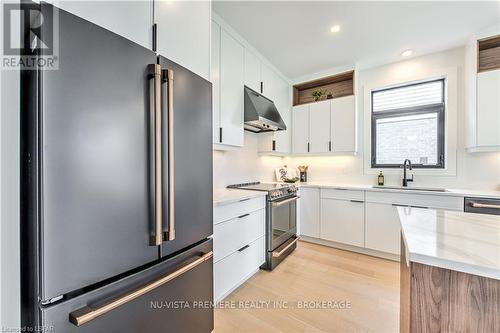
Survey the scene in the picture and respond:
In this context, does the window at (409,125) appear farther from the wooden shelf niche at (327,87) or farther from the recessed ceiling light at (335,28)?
the recessed ceiling light at (335,28)

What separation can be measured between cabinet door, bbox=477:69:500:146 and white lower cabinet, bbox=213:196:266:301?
2.55 m

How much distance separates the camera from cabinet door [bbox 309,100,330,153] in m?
3.40

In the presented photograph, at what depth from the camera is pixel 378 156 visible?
128 inches

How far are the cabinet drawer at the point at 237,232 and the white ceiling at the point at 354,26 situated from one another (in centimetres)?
204

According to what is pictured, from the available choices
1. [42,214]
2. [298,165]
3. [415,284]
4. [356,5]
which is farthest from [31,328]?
[298,165]

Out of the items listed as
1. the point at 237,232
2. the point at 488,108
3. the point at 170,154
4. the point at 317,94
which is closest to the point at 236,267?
the point at 237,232

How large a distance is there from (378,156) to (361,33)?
5.78 feet

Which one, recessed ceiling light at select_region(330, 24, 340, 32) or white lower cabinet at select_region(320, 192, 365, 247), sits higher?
recessed ceiling light at select_region(330, 24, 340, 32)

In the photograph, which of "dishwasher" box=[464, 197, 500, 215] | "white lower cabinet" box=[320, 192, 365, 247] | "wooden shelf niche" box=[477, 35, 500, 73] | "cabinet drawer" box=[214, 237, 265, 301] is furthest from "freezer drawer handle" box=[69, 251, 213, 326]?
"wooden shelf niche" box=[477, 35, 500, 73]

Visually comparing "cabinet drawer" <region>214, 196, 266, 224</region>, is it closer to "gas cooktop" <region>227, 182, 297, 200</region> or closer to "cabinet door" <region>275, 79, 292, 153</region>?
"gas cooktop" <region>227, 182, 297, 200</region>

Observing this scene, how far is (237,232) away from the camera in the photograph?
1.96 meters

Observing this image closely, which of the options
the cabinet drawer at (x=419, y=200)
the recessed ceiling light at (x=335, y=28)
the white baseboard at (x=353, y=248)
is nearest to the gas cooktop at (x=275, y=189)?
the white baseboard at (x=353, y=248)

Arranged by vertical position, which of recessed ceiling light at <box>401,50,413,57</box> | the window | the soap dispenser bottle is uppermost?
recessed ceiling light at <box>401,50,413,57</box>

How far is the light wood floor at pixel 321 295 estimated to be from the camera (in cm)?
158
